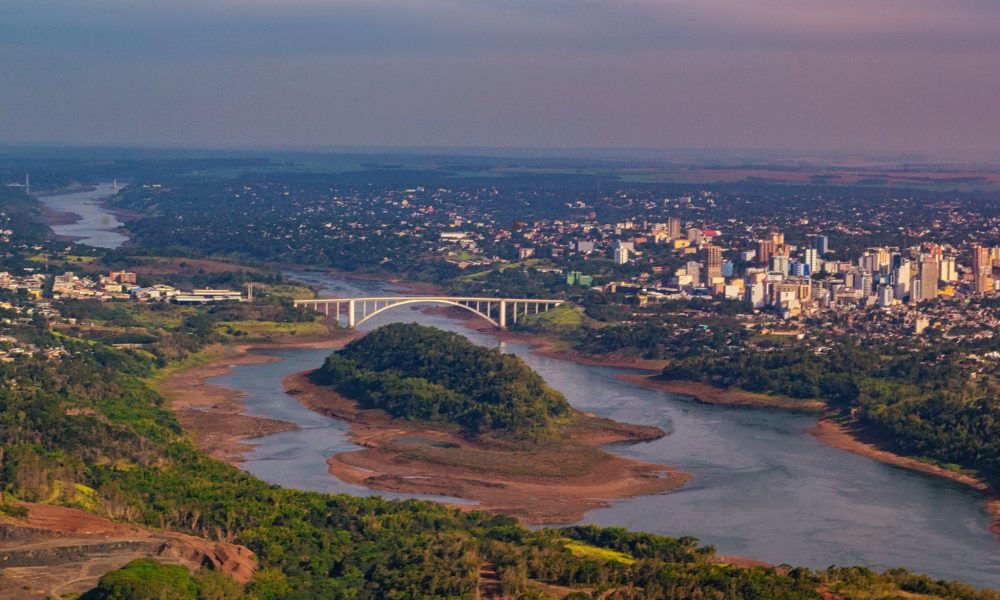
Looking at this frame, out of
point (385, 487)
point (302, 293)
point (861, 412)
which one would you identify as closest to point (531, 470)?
point (385, 487)

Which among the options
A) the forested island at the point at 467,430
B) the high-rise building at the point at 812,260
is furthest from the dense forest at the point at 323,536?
the high-rise building at the point at 812,260

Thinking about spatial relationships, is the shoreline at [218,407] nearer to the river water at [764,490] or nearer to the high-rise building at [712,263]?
the river water at [764,490]

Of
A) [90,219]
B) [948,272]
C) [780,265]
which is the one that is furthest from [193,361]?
[90,219]

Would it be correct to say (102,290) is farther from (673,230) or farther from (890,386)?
(673,230)

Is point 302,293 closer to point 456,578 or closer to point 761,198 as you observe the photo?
point 456,578

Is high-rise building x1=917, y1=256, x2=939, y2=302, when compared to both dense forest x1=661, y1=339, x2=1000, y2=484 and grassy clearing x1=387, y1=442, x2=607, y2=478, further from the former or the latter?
grassy clearing x1=387, y1=442, x2=607, y2=478

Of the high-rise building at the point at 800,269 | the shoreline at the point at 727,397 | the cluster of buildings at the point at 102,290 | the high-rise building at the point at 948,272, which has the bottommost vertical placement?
the shoreline at the point at 727,397
